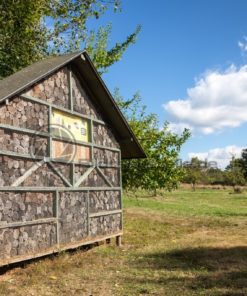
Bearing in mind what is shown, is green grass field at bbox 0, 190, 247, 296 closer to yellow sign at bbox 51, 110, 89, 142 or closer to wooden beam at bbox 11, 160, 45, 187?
wooden beam at bbox 11, 160, 45, 187

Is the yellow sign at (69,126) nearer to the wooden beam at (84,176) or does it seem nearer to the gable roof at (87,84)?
the wooden beam at (84,176)

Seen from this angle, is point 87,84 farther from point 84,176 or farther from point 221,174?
point 221,174

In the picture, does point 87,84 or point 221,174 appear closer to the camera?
point 87,84

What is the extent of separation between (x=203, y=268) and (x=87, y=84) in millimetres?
6548

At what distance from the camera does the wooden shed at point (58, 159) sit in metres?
9.45

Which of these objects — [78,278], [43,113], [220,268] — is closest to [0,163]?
[43,113]

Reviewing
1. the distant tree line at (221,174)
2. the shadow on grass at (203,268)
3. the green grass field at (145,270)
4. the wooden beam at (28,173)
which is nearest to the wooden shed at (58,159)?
the wooden beam at (28,173)

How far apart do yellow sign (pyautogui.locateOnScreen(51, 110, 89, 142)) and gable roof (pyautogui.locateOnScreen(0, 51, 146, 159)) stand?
1.13 m

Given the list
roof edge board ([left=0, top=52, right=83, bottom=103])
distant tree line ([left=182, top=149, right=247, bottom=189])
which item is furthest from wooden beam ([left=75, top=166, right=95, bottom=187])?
distant tree line ([left=182, top=149, right=247, bottom=189])

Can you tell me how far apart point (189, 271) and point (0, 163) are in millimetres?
5110

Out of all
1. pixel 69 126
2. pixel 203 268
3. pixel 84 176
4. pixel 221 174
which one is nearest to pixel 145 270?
pixel 203 268

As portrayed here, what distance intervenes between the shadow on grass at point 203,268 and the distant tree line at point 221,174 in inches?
969

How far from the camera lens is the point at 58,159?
11.1 metres

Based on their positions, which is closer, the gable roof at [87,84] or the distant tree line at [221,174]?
the gable roof at [87,84]
